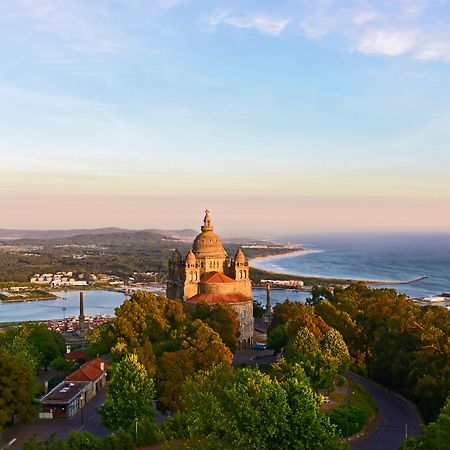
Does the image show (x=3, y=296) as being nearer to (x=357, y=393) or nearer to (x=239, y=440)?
(x=357, y=393)

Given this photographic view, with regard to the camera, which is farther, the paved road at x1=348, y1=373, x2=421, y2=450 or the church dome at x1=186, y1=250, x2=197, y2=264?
the church dome at x1=186, y1=250, x2=197, y2=264

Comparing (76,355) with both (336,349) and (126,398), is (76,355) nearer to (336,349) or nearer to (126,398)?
(126,398)

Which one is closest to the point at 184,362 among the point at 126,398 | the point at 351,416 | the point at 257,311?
the point at 126,398

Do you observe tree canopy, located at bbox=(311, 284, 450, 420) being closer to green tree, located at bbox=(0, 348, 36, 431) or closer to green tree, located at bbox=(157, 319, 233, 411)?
green tree, located at bbox=(157, 319, 233, 411)

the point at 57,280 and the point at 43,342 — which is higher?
the point at 43,342

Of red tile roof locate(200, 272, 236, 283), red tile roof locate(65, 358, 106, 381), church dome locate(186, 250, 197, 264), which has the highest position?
church dome locate(186, 250, 197, 264)

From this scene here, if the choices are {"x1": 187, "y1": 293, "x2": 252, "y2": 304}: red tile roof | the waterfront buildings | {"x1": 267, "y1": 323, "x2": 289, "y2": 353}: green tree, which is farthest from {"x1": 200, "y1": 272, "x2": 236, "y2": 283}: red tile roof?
the waterfront buildings
